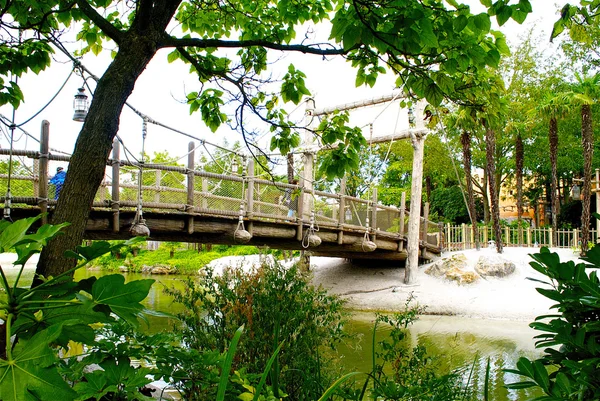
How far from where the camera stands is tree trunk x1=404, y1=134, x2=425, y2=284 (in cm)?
1250

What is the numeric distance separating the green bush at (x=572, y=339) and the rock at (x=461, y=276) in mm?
11530

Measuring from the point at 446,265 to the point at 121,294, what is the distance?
41.7 ft

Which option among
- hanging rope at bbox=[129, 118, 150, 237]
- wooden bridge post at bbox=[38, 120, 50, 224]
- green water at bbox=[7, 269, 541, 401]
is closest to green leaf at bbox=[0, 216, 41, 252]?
green water at bbox=[7, 269, 541, 401]

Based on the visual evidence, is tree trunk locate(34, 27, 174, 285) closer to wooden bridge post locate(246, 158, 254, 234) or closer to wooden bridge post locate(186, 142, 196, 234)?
wooden bridge post locate(186, 142, 196, 234)

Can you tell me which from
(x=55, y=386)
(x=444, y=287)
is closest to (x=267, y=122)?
(x=55, y=386)

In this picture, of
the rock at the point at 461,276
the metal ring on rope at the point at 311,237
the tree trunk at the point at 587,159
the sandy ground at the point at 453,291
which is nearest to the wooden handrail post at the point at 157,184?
the sandy ground at the point at 453,291

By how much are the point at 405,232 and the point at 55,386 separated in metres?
13.0

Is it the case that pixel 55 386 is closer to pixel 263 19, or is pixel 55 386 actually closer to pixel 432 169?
pixel 263 19

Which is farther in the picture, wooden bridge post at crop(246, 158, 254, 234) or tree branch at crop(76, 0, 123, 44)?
wooden bridge post at crop(246, 158, 254, 234)

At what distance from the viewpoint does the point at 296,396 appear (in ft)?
8.94

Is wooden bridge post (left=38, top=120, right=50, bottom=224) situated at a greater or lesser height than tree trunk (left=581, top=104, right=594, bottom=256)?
lesser

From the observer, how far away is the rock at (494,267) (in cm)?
1225

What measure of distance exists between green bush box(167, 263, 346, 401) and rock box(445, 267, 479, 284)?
957 centimetres

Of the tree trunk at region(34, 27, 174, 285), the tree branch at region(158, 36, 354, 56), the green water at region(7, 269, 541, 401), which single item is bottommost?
the green water at region(7, 269, 541, 401)
